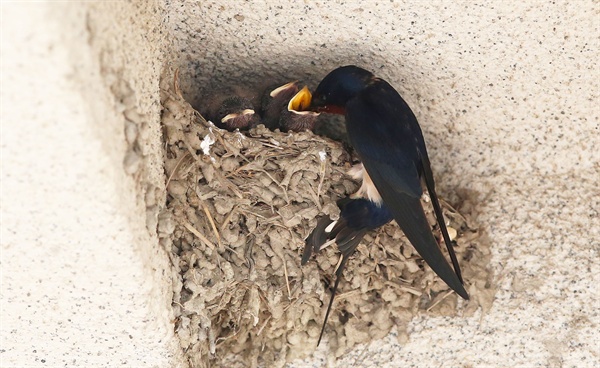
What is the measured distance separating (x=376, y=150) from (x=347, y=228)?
22 cm

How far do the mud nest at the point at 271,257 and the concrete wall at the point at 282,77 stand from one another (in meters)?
0.08

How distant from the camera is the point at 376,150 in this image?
227 centimetres

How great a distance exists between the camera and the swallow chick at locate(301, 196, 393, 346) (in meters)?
2.30

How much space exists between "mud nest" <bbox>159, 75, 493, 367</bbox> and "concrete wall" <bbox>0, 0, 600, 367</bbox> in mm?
81

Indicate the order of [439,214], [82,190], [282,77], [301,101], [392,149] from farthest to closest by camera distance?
[282,77] < [301,101] < [392,149] < [439,214] < [82,190]

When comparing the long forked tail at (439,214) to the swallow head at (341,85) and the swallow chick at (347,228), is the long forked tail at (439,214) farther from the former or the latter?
the swallow head at (341,85)

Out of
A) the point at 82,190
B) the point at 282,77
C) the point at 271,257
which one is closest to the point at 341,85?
the point at 282,77

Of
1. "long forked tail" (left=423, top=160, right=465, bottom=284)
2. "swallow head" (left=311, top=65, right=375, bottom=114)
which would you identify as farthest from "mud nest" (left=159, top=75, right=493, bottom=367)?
"long forked tail" (left=423, top=160, right=465, bottom=284)

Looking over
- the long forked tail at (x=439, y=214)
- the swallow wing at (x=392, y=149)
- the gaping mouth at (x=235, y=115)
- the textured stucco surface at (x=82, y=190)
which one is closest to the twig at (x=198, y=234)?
the textured stucco surface at (x=82, y=190)

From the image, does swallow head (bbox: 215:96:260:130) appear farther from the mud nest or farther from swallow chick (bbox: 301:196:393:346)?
swallow chick (bbox: 301:196:393:346)

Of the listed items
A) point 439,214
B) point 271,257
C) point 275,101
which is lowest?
point 271,257

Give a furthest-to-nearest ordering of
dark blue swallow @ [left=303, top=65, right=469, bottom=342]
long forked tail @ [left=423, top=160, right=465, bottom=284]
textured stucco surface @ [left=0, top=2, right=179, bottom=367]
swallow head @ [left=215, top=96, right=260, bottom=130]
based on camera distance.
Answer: swallow head @ [left=215, top=96, right=260, bottom=130]
dark blue swallow @ [left=303, top=65, right=469, bottom=342]
long forked tail @ [left=423, top=160, right=465, bottom=284]
textured stucco surface @ [left=0, top=2, right=179, bottom=367]

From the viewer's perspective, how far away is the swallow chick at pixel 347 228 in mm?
2297

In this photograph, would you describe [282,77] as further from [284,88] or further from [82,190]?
[82,190]
